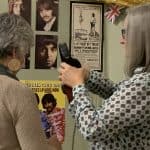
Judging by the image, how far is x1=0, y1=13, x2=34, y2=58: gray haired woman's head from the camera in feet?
4.77

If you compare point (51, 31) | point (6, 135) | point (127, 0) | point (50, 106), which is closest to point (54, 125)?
point (50, 106)

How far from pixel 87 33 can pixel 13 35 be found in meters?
0.98

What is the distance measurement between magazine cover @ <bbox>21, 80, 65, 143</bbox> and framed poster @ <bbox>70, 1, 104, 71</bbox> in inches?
8.8

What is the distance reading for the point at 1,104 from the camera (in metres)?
1.32

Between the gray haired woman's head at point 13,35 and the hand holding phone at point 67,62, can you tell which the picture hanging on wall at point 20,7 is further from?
the hand holding phone at point 67,62

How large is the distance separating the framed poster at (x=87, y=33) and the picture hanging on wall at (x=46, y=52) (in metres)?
0.11

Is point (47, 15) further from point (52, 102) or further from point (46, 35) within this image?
point (52, 102)

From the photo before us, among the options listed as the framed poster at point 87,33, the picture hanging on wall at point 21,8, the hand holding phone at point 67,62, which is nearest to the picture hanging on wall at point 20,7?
the picture hanging on wall at point 21,8

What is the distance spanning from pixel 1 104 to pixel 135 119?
0.43 m

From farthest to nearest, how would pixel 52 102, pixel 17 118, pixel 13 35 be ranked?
pixel 52 102 < pixel 13 35 < pixel 17 118

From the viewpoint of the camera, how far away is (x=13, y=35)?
4.79ft

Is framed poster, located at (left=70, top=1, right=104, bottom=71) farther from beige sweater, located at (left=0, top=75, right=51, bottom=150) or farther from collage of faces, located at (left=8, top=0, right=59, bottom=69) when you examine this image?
beige sweater, located at (left=0, top=75, right=51, bottom=150)

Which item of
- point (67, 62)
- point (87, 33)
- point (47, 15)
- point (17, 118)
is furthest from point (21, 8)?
point (17, 118)

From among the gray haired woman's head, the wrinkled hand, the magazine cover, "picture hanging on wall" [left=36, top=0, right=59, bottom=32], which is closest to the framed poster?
"picture hanging on wall" [left=36, top=0, right=59, bottom=32]
